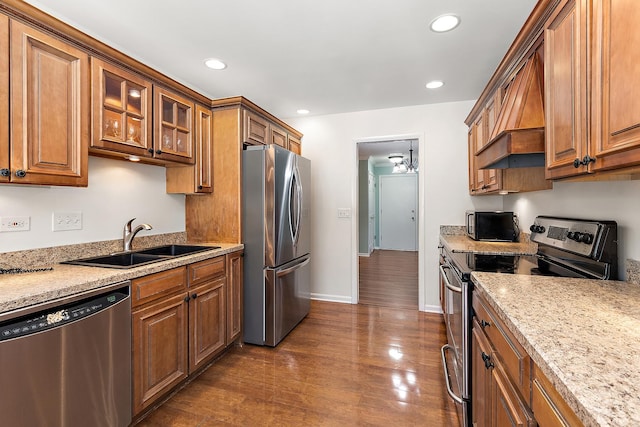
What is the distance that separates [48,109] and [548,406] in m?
2.36

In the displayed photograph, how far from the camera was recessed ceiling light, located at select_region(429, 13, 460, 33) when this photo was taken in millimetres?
1858

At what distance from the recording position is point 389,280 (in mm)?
4832

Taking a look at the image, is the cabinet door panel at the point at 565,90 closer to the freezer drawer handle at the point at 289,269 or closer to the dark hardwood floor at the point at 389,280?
the freezer drawer handle at the point at 289,269

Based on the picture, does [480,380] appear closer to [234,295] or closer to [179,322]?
[179,322]

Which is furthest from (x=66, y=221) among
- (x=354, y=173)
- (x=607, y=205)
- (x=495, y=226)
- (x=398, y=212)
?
(x=398, y=212)

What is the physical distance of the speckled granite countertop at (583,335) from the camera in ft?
1.80

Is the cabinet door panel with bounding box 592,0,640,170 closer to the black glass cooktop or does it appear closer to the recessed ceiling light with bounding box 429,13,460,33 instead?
the black glass cooktop

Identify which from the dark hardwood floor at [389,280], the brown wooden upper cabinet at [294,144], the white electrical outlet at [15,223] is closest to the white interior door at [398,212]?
the dark hardwood floor at [389,280]

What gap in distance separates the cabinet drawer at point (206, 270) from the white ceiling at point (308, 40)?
1583 millimetres

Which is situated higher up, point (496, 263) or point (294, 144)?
point (294, 144)

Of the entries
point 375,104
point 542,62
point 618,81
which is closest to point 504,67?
point 542,62

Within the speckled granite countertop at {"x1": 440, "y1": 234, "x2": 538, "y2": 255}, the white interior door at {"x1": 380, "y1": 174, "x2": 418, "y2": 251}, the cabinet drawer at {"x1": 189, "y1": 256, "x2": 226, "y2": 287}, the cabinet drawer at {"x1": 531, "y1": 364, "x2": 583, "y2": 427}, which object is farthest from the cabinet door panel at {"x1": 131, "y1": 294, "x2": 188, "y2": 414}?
the white interior door at {"x1": 380, "y1": 174, "x2": 418, "y2": 251}

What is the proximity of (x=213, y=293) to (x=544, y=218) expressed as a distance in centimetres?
239

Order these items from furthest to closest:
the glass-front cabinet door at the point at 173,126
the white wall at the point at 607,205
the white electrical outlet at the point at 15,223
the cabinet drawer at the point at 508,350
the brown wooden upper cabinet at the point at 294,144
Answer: the brown wooden upper cabinet at the point at 294,144 → the glass-front cabinet door at the point at 173,126 → the white electrical outlet at the point at 15,223 → the white wall at the point at 607,205 → the cabinet drawer at the point at 508,350
